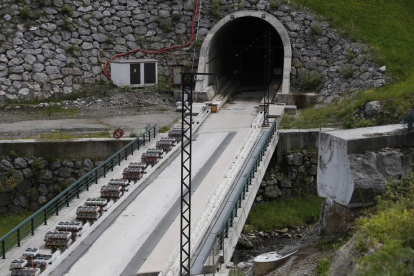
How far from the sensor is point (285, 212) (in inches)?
Answer: 1394

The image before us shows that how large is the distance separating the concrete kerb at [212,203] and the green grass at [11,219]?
10.0 meters

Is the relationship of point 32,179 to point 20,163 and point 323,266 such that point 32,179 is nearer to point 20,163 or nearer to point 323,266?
point 20,163

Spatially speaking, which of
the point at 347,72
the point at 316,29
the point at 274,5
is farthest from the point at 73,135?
the point at 316,29

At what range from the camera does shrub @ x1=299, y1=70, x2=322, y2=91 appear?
44375 millimetres

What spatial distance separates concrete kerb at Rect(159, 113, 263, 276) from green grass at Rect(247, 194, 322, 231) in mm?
3381

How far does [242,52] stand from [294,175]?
20053 millimetres

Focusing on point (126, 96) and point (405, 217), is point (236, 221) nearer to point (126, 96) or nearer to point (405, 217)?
point (405, 217)

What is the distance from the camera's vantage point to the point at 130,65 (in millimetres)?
45250

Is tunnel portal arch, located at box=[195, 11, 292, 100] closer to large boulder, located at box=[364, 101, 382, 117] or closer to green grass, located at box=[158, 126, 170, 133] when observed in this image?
green grass, located at box=[158, 126, 170, 133]

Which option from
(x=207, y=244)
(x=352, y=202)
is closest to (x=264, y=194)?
(x=207, y=244)

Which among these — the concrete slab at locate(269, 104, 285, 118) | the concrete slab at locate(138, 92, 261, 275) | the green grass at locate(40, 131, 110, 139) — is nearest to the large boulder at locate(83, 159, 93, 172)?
the green grass at locate(40, 131, 110, 139)

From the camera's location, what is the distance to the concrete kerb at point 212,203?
831 inches

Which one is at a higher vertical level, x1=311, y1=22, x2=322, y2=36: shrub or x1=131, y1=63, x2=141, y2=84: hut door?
x1=311, y1=22, x2=322, y2=36: shrub

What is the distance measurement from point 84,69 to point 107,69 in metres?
1.42
